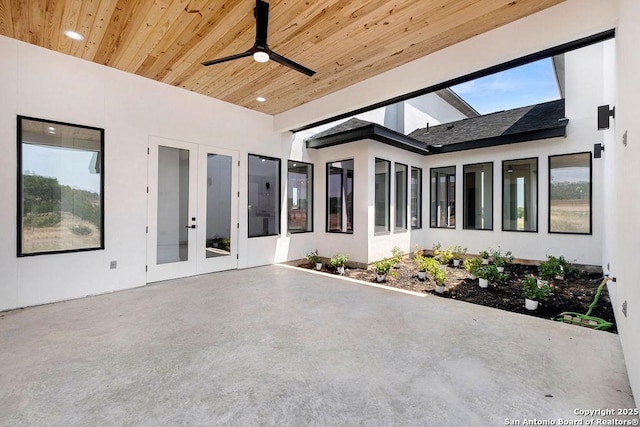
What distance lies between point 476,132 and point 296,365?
760 cm

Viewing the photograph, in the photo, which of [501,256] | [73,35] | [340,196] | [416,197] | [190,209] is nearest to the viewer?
[73,35]

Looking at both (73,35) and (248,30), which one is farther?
(73,35)

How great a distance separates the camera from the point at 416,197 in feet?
27.1

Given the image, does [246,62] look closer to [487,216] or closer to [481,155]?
[481,155]

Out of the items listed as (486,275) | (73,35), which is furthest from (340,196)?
(73,35)

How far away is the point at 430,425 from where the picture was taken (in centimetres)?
171

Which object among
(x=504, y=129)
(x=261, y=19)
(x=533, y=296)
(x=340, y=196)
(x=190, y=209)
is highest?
(x=504, y=129)

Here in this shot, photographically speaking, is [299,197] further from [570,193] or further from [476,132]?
[570,193]

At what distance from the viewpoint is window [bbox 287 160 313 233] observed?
22.4ft

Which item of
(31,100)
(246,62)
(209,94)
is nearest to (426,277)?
(246,62)

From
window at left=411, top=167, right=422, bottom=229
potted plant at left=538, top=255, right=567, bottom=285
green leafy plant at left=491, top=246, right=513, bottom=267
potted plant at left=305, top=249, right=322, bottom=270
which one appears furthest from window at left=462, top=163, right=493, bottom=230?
potted plant at left=305, top=249, right=322, bottom=270

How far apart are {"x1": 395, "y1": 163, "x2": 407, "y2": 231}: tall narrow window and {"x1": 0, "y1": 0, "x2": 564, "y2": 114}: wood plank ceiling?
11.5 feet

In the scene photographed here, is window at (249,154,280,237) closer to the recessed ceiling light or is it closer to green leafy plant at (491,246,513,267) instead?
the recessed ceiling light

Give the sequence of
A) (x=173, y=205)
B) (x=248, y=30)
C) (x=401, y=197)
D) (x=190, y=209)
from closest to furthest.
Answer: (x=248, y=30) < (x=173, y=205) < (x=190, y=209) < (x=401, y=197)
